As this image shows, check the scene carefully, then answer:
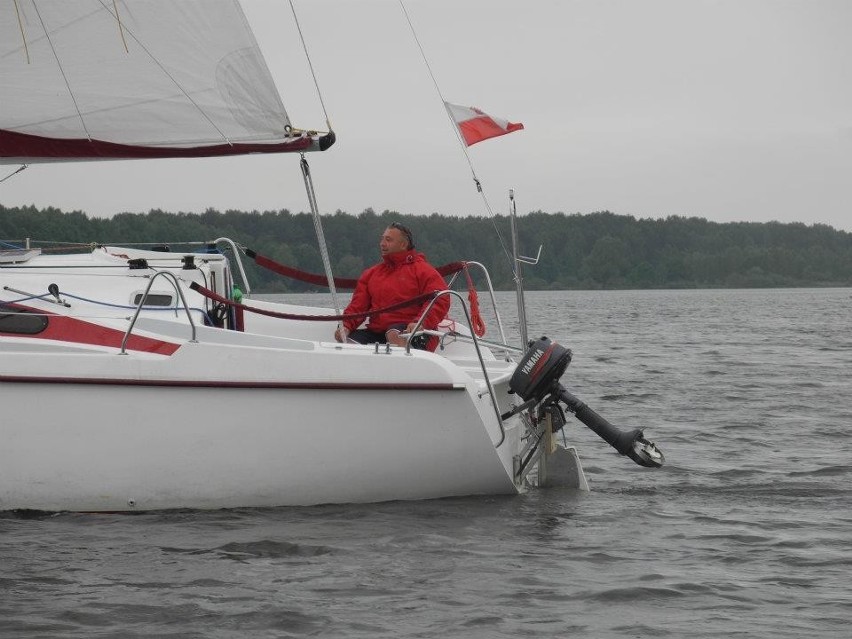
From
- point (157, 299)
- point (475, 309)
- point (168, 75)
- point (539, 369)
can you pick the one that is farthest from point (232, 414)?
point (168, 75)

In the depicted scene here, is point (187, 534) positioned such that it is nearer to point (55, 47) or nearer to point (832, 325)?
point (55, 47)

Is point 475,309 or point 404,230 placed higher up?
point 404,230

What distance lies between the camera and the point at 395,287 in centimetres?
866

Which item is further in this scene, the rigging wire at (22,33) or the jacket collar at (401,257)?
the jacket collar at (401,257)

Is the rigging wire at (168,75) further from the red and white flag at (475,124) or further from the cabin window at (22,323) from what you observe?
the cabin window at (22,323)

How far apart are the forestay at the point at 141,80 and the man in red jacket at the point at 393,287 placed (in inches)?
32.9

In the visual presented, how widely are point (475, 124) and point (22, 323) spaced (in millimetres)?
3390

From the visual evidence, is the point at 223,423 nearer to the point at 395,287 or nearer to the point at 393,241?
the point at 395,287

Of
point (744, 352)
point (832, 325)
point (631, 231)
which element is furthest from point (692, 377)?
point (631, 231)

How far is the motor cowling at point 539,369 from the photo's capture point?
7535 mm

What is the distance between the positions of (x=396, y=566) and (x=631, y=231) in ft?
311

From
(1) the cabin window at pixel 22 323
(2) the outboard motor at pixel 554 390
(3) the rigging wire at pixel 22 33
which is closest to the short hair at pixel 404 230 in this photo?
(2) the outboard motor at pixel 554 390

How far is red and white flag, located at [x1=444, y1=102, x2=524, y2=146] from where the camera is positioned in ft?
29.2

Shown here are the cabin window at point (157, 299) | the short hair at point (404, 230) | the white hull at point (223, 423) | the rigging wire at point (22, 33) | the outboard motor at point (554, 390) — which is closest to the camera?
the white hull at point (223, 423)
